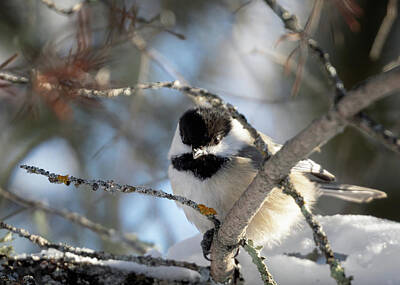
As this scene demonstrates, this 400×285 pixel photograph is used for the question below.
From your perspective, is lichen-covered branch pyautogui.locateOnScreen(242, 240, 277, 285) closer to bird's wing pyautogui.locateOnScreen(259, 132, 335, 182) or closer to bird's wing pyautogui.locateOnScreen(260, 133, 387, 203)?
bird's wing pyautogui.locateOnScreen(259, 132, 335, 182)

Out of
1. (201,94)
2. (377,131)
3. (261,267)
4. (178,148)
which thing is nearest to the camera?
(377,131)

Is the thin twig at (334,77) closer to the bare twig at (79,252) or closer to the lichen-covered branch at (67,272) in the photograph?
the bare twig at (79,252)

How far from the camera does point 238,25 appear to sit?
3123 millimetres

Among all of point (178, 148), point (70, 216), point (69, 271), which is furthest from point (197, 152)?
point (69, 271)

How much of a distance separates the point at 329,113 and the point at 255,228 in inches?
54.3

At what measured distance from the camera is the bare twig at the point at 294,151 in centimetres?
80

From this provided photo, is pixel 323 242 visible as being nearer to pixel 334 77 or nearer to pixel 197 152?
pixel 334 77

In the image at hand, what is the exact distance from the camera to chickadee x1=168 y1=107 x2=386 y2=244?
81.5 inches

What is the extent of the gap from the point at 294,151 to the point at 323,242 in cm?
26

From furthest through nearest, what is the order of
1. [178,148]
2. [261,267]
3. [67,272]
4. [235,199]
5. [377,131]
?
[178,148]
[235,199]
[67,272]
[261,267]
[377,131]

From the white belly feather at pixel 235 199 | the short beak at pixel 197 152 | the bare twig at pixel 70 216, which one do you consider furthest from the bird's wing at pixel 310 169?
the bare twig at pixel 70 216

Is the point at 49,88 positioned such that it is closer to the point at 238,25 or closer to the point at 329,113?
the point at 329,113

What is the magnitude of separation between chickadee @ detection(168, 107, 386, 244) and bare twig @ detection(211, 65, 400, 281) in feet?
1.91

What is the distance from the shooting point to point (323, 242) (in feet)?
3.54
